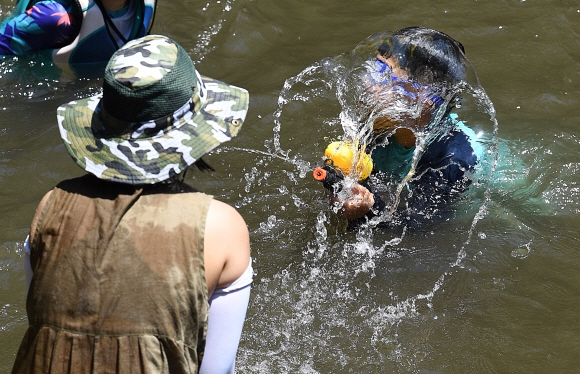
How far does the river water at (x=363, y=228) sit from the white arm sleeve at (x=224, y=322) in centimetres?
108

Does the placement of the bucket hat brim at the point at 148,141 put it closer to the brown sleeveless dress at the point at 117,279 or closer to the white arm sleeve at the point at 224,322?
the brown sleeveless dress at the point at 117,279

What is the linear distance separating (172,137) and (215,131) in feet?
0.35

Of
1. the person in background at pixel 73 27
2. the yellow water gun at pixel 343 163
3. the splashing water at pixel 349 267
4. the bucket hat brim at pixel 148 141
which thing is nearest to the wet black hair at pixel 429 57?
the splashing water at pixel 349 267

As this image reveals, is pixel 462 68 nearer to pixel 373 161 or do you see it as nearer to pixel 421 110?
pixel 421 110

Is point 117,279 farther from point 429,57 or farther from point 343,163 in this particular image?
point 429,57

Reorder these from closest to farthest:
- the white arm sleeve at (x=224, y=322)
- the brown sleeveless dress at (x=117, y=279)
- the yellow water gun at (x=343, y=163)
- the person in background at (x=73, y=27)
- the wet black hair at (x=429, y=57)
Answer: the brown sleeveless dress at (x=117, y=279), the white arm sleeve at (x=224, y=322), the wet black hair at (x=429, y=57), the yellow water gun at (x=343, y=163), the person in background at (x=73, y=27)

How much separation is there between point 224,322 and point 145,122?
523mm

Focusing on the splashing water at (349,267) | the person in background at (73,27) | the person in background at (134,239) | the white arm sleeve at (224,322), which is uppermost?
the person in background at (134,239)

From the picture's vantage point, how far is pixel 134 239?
1481mm

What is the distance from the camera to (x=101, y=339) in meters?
1.50

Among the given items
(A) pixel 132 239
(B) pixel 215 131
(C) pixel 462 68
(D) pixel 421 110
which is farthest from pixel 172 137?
(C) pixel 462 68

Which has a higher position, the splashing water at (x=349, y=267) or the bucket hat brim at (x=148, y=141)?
the bucket hat brim at (x=148, y=141)

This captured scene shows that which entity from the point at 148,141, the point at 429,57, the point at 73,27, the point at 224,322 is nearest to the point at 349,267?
the point at 429,57

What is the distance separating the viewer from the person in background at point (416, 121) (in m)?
2.79
